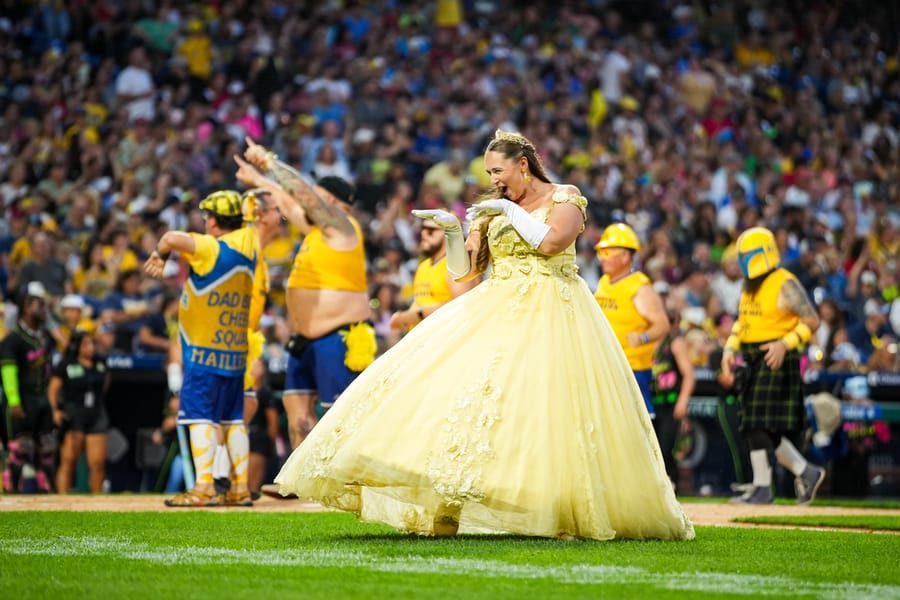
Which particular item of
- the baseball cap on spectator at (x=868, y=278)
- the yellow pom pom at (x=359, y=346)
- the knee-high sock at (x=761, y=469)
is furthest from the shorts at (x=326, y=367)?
the baseball cap on spectator at (x=868, y=278)

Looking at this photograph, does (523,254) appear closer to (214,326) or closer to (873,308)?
(214,326)

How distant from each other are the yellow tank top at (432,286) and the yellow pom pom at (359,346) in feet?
2.67

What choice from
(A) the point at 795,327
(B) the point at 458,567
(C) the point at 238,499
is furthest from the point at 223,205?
(B) the point at 458,567

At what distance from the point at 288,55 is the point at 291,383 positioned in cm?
1236

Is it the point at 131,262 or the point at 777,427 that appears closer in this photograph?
the point at 777,427

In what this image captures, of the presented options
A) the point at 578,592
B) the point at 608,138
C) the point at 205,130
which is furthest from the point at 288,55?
the point at 578,592

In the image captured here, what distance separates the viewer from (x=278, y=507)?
34.8 ft

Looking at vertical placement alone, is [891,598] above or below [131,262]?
below

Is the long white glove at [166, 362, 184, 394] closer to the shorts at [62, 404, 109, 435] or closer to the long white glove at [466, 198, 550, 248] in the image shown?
the shorts at [62, 404, 109, 435]

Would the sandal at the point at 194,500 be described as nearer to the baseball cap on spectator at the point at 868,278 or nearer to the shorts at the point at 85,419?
the shorts at the point at 85,419

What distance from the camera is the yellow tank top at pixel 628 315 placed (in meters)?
12.5

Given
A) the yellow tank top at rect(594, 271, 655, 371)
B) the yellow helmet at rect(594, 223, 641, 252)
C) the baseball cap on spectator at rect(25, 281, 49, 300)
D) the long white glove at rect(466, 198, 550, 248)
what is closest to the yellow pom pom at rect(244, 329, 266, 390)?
the yellow tank top at rect(594, 271, 655, 371)

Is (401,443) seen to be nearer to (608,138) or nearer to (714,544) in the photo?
(714,544)

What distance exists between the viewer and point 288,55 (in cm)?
2250
